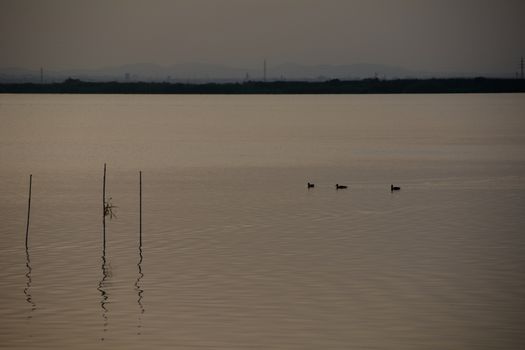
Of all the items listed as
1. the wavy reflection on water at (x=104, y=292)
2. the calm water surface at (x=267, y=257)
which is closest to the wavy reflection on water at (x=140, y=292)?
the calm water surface at (x=267, y=257)

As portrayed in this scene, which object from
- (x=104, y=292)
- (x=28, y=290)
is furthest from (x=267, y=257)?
(x=28, y=290)

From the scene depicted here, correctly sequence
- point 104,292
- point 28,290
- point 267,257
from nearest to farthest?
point 104,292 < point 28,290 < point 267,257

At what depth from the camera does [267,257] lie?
3188cm

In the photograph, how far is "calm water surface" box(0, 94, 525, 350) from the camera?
2295 centimetres

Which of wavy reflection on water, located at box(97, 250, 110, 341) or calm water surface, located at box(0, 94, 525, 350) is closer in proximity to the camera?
calm water surface, located at box(0, 94, 525, 350)

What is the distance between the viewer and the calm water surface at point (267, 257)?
23.0 metres

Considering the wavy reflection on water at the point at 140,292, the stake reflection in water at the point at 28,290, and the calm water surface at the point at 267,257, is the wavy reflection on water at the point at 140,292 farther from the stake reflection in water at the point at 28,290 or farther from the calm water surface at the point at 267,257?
the stake reflection in water at the point at 28,290

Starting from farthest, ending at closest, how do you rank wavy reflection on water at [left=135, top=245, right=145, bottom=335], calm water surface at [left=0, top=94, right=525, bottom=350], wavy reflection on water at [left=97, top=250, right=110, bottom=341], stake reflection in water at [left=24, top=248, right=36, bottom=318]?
stake reflection in water at [left=24, top=248, right=36, bottom=318] < wavy reflection on water at [left=97, top=250, right=110, bottom=341] < wavy reflection on water at [left=135, top=245, right=145, bottom=335] < calm water surface at [left=0, top=94, right=525, bottom=350]

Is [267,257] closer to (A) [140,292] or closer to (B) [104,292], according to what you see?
(A) [140,292]

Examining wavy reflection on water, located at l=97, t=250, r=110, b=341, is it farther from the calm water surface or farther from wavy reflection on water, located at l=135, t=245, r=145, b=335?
wavy reflection on water, located at l=135, t=245, r=145, b=335

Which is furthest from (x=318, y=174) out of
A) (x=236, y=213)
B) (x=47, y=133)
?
(x=47, y=133)

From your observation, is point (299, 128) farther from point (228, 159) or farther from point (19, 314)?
point (19, 314)

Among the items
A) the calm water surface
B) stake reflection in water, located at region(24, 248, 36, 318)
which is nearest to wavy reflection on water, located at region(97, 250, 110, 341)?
the calm water surface

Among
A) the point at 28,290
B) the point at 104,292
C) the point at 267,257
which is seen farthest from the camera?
the point at 267,257
